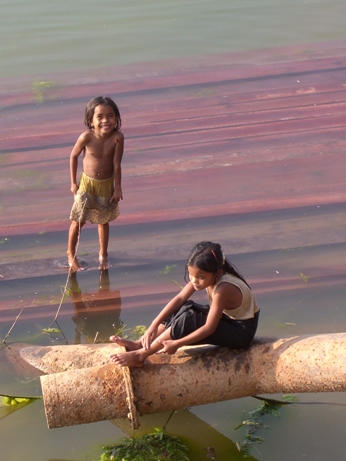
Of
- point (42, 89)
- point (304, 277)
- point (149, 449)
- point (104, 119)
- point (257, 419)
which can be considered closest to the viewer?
point (149, 449)

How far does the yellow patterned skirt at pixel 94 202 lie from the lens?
472cm

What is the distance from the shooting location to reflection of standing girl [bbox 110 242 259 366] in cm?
340

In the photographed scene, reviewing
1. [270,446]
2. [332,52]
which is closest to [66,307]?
[270,446]

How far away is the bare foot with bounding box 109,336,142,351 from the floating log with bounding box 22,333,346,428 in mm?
112

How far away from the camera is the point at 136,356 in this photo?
3.41 meters

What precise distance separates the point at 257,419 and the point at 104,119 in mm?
1956

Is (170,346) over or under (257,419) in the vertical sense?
over

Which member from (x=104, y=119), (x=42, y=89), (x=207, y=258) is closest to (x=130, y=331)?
(x=207, y=258)

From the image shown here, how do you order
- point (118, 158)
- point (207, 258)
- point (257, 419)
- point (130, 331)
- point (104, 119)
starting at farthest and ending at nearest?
point (118, 158) → point (104, 119) → point (130, 331) → point (257, 419) → point (207, 258)

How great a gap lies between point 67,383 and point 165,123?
3.84 meters

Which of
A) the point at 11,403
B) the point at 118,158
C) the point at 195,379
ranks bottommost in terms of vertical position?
the point at 11,403

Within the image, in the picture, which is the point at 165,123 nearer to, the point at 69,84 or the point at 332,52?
the point at 69,84

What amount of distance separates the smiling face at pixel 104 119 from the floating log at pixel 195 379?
5.17 ft

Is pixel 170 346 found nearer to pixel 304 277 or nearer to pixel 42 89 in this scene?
pixel 304 277
